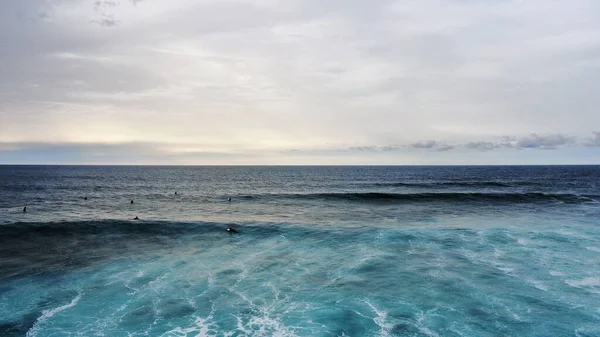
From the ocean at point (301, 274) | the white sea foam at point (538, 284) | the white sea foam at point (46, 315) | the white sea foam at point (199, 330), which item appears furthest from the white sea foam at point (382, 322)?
the white sea foam at point (46, 315)

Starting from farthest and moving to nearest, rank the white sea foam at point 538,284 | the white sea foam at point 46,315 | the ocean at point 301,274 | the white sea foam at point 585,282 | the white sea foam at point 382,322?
the white sea foam at point 585,282
the white sea foam at point 538,284
the ocean at point 301,274
the white sea foam at point 46,315
the white sea foam at point 382,322

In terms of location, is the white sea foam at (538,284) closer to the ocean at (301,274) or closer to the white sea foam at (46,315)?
the ocean at (301,274)

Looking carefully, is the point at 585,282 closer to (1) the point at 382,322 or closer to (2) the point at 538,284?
(2) the point at 538,284

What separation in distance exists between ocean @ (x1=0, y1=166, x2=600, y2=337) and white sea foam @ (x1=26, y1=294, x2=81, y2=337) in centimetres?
11

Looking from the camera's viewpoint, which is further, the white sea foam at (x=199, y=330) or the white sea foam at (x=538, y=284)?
the white sea foam at (x=538, y=284)

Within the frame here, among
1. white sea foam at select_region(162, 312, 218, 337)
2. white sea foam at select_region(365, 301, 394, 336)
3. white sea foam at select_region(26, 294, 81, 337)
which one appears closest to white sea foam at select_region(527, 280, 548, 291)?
white sea foam at select_region(365, 301, 394, 336)

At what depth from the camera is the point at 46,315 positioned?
20.6 m

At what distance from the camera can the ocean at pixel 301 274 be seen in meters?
19.4

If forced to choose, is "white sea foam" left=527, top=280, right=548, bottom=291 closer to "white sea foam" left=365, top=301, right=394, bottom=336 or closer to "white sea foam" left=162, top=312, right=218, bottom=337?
"white sea foam" left=365, top=301, right=394, bottom=336

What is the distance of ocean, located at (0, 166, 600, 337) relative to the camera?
19.4 m

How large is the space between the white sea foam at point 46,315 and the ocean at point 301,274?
0.11 metres

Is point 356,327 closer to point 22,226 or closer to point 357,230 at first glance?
point 357,230

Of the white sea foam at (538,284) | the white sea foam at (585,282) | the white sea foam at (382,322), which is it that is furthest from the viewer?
the white sea foam at (585,282)

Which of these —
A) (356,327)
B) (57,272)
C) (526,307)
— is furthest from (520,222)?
(57,272)
